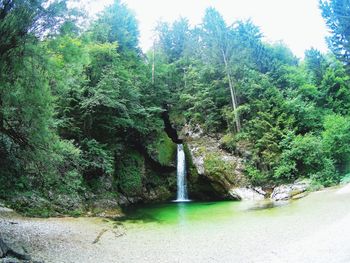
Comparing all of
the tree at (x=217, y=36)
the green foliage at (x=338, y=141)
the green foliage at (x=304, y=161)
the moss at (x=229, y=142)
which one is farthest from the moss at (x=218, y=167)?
the tree at (x=217, y=36)

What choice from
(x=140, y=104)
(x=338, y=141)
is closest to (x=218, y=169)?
(x=140, y=104)

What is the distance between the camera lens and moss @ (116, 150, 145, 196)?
2275 cm

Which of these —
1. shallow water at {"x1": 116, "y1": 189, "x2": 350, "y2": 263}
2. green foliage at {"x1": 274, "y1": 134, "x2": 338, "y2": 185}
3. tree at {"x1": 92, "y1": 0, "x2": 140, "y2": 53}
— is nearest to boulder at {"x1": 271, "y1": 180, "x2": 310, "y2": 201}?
green foliage at {"x1": 274, "y1": 134, "x2": 338, "y2": 185}

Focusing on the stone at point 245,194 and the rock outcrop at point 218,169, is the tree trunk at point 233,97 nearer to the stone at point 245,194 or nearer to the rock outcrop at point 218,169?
the rock outcrop at point 218,169

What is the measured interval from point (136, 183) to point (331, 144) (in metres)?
15.6

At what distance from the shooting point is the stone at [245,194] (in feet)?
69.6

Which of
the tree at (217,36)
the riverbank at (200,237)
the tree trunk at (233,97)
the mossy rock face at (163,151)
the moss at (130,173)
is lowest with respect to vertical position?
the riverbank at (200,237)

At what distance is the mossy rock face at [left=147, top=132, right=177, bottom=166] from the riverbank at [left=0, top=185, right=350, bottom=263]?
1039 cm

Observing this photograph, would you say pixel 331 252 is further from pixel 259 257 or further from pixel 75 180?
pixel 75 180

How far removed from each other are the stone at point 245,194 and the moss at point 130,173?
25.1 feet

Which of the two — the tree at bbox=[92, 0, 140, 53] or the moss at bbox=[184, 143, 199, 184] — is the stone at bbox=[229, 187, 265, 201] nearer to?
the moss at bbox=[184, 143, 199, 184]

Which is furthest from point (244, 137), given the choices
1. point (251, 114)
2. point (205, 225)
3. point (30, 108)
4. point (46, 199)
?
point (30, 108)

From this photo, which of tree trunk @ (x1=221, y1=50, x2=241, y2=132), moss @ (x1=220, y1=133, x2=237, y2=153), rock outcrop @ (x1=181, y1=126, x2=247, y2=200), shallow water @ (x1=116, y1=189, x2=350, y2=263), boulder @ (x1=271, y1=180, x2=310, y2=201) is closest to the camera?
shallow water @ (x1=116, y1=189, x2=350, y2=263)

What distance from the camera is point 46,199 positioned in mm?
15641
